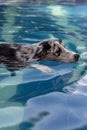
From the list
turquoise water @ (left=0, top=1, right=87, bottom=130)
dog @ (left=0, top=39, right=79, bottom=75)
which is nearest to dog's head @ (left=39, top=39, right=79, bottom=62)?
dog @ (left=0, top=39, right=79, bottom=75)

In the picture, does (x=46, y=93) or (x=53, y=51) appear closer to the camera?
(x=46, y=93)

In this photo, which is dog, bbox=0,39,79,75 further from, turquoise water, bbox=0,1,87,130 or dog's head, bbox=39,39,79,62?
turquoise water, bbox=0,1,87,130

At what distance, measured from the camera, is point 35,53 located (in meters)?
4.53

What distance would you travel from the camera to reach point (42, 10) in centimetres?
957

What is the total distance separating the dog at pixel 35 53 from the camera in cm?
442

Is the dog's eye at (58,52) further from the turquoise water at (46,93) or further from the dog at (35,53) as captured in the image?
the turquoise water at (46,93)

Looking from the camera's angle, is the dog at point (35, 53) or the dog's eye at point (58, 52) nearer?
the dog at point (35, 53)

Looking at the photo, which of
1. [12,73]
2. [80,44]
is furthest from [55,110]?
[80,44]

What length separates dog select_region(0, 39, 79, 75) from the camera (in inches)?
174

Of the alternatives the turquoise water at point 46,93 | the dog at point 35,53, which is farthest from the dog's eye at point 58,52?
the turquoise water at point 46,93

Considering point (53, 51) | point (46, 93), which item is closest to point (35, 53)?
point (53, 51)

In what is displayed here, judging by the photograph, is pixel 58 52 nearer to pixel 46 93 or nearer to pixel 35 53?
pixel 35 53

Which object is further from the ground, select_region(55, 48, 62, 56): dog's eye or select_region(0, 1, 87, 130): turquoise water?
select_region(55, 48, 62, 56): dog's eye

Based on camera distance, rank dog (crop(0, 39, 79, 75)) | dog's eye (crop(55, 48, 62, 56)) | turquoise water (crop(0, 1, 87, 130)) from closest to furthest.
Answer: turquoise water (crop(0, 1, 87, 130)) → dog (crop(0, 39, 79, 75)) → dog's eye (crop(55, 48, 62, 56))
